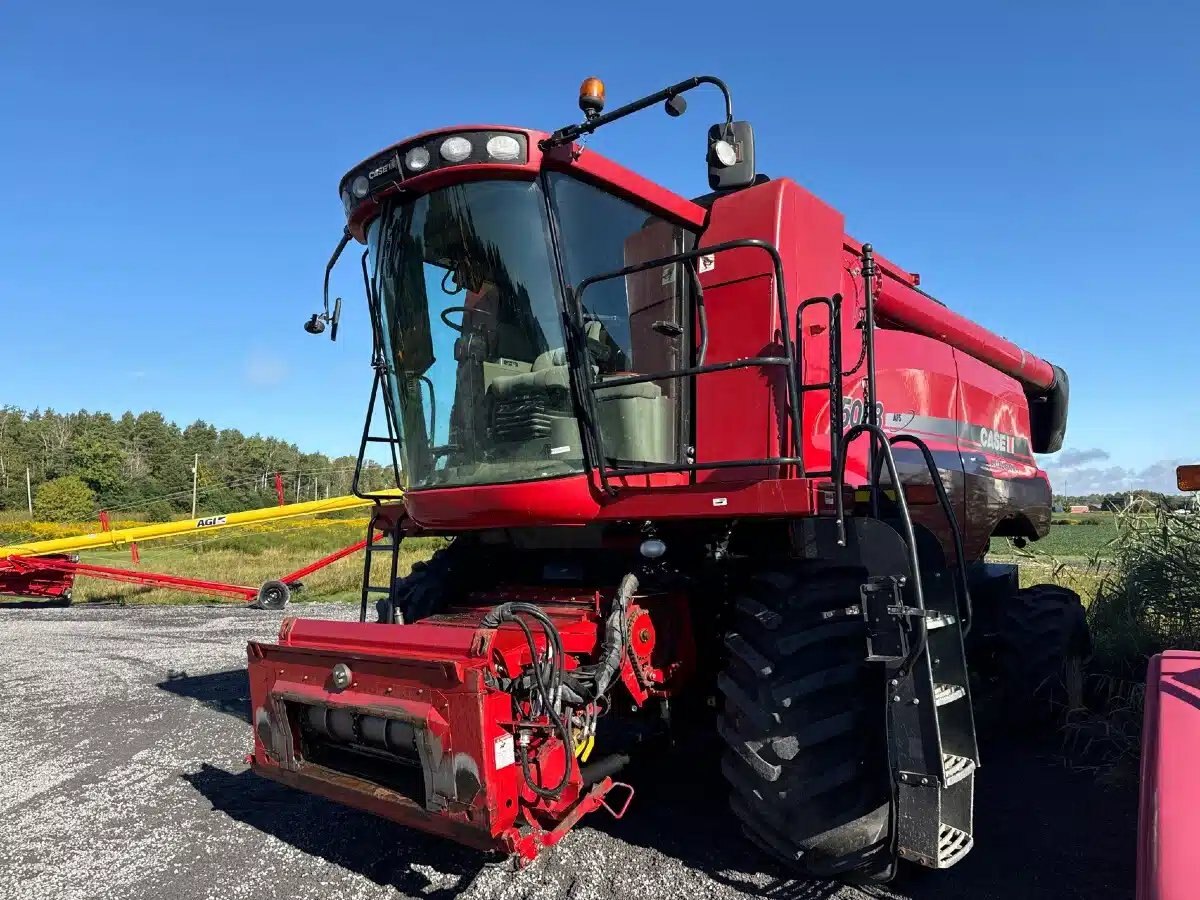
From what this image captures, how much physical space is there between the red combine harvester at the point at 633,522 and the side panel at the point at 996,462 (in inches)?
14.7

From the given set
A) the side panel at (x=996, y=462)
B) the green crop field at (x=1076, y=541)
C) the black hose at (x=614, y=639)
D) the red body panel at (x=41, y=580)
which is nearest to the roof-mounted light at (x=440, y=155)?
the black hose at (x=614, y=639)

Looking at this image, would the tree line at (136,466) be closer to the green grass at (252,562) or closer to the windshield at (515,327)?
the green grass at (252,562)

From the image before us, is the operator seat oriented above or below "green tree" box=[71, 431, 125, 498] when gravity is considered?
below

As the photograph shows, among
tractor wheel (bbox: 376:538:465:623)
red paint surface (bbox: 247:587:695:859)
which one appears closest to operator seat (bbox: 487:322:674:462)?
red paint surface (bbox: 247:587:695:859)

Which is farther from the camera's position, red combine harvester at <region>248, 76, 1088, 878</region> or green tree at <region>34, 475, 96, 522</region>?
green tree at <region>34, 475, 96, 522</region>

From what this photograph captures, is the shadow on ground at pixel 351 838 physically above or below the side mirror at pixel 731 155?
below

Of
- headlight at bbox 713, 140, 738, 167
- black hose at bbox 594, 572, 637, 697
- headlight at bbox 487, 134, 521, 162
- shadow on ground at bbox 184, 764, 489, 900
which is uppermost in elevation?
headlight at bbox 713, 140, 738, 167

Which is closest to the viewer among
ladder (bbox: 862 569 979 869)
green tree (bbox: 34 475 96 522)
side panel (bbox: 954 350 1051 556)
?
ladder (bbox: 862 569 979 869)

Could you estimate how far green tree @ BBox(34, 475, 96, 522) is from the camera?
5216 centimetres

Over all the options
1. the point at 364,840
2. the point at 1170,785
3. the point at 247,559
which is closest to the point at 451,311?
the point at 364,840

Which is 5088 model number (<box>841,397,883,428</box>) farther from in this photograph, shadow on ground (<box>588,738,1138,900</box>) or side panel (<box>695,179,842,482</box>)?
shadow on ground (<box>588,738,1138,900</box>)

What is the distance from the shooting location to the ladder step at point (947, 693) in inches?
129

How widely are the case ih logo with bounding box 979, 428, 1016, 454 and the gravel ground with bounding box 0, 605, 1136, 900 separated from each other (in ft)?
6.76

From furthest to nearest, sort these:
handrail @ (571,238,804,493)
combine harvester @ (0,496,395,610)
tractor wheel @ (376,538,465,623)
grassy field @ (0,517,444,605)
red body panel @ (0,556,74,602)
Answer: grassy field @ (0,517,444,605) → red body panel @ (0,556,74,602) → combine harvester @ (0,496,395,610) → tractor wheel @ (376,538,465,623) → handrail @ (571,238,804,493)
